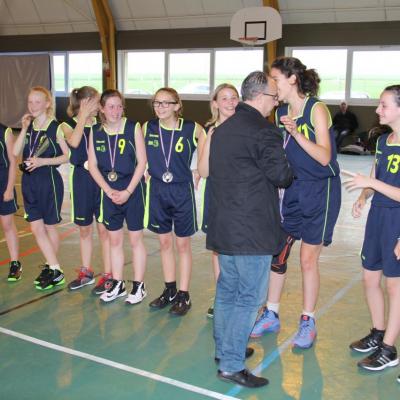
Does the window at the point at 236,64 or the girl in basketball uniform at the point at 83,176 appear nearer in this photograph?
the girl in basketball uniform at the point at 83,176

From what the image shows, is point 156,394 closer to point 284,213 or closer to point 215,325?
point 215,325

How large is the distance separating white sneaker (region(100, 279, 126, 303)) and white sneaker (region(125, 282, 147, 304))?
129 mm

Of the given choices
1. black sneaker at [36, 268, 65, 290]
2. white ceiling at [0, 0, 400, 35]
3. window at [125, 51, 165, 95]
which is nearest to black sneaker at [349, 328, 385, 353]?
black sneaker at [36, 268, 65, 290]

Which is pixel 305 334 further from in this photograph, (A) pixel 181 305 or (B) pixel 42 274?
(B) pixel 42 274

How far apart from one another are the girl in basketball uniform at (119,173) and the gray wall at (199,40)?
13.1m

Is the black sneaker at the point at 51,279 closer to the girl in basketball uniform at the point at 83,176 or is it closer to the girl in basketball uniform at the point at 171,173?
the girl in basketball uniform at the point at 83,176

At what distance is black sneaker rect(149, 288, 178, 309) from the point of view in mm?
4352

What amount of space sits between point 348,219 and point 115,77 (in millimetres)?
14260

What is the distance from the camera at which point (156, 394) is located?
9.87 ft

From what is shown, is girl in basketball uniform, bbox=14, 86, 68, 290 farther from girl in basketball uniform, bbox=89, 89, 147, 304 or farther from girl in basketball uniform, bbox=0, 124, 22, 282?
girl in basketball uniform, bbox=89, 89, 147, 304

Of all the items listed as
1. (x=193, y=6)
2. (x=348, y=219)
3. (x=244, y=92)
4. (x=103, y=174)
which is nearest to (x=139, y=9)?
(x=193, y=6)

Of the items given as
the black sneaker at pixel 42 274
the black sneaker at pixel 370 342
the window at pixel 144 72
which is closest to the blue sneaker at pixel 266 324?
the black sneaker at pixel 370 342

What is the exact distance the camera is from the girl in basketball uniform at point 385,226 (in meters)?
3.14

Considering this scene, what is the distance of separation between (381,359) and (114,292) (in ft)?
7.26
